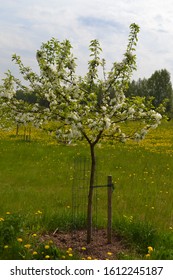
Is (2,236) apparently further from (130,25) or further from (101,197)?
(101,197)

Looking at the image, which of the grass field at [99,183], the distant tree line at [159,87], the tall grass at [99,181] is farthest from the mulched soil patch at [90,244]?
the distant tree line at [159,87]

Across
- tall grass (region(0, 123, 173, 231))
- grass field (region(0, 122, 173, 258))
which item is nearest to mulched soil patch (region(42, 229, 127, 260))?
grass field (region(0, 122, 173, 258))

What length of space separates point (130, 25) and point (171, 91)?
274 feet

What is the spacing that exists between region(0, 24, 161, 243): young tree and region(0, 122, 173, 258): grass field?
87 centimetres

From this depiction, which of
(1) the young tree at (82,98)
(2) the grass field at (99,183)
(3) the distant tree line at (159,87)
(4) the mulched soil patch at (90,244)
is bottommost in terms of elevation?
(4) the mulched soil patch at (90,244)

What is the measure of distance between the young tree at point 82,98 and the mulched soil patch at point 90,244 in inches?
80.6

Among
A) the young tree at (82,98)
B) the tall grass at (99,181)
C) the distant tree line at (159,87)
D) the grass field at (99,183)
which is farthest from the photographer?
the distant tree line at (159,87)

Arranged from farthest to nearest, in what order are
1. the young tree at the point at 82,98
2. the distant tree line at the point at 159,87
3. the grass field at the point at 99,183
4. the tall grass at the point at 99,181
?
1. the distant tree line at the point at 159,87
2. the tall grass at the point at 99,181
3. the grass field at the point at 99,183
4. the young tree at the point at 82,98

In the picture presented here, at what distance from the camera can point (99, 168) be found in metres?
16.2

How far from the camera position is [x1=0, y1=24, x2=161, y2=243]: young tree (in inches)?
253

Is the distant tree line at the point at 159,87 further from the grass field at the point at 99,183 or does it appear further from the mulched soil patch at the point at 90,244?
the mulched soil patch at the point at 90,244

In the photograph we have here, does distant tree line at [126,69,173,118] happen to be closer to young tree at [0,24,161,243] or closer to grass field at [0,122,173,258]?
grass field at [0,122,173,258]

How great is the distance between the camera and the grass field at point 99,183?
864 cm

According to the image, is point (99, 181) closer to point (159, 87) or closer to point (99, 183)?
point (99, 183)
